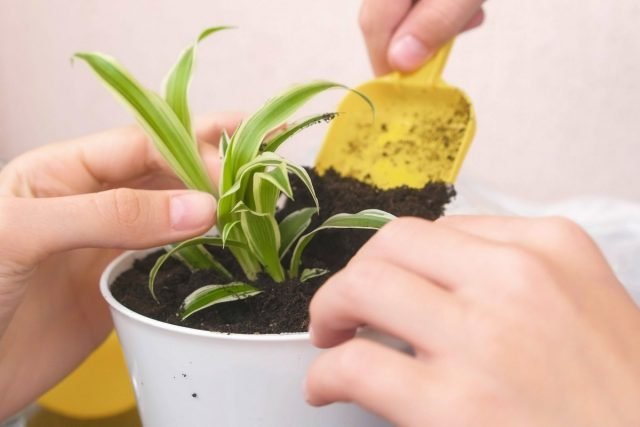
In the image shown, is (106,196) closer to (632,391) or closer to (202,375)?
(202,375)

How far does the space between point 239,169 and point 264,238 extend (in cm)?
6

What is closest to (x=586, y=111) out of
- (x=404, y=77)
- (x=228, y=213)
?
(x=404, y=77)

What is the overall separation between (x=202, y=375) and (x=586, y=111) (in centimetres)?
90

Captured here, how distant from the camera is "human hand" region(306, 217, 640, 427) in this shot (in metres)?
0.28

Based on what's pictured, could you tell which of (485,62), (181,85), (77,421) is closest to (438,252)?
(181,85)

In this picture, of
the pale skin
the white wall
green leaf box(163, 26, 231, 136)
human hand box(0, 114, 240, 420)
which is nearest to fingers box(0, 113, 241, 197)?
human hand box(0, 114, 240, 420)

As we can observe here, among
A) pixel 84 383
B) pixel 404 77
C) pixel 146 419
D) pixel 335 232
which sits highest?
pixel 404 77

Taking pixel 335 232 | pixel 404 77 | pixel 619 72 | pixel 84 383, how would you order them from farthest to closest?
1. pixel 619 72
2. pixel 84 383
3. pixel 404 77
4. pixel 335 232

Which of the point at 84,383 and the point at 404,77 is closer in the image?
the point at 404,77

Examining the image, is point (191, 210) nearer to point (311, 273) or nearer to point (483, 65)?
point (311, 273)

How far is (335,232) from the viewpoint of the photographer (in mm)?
512

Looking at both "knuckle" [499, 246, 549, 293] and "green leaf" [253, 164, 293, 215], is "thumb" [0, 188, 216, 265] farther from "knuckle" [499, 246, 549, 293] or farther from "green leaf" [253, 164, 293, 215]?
"knuckle" [499, 246, 549, 293]

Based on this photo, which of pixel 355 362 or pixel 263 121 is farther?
pixel 263 121

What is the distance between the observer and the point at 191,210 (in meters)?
0.44
